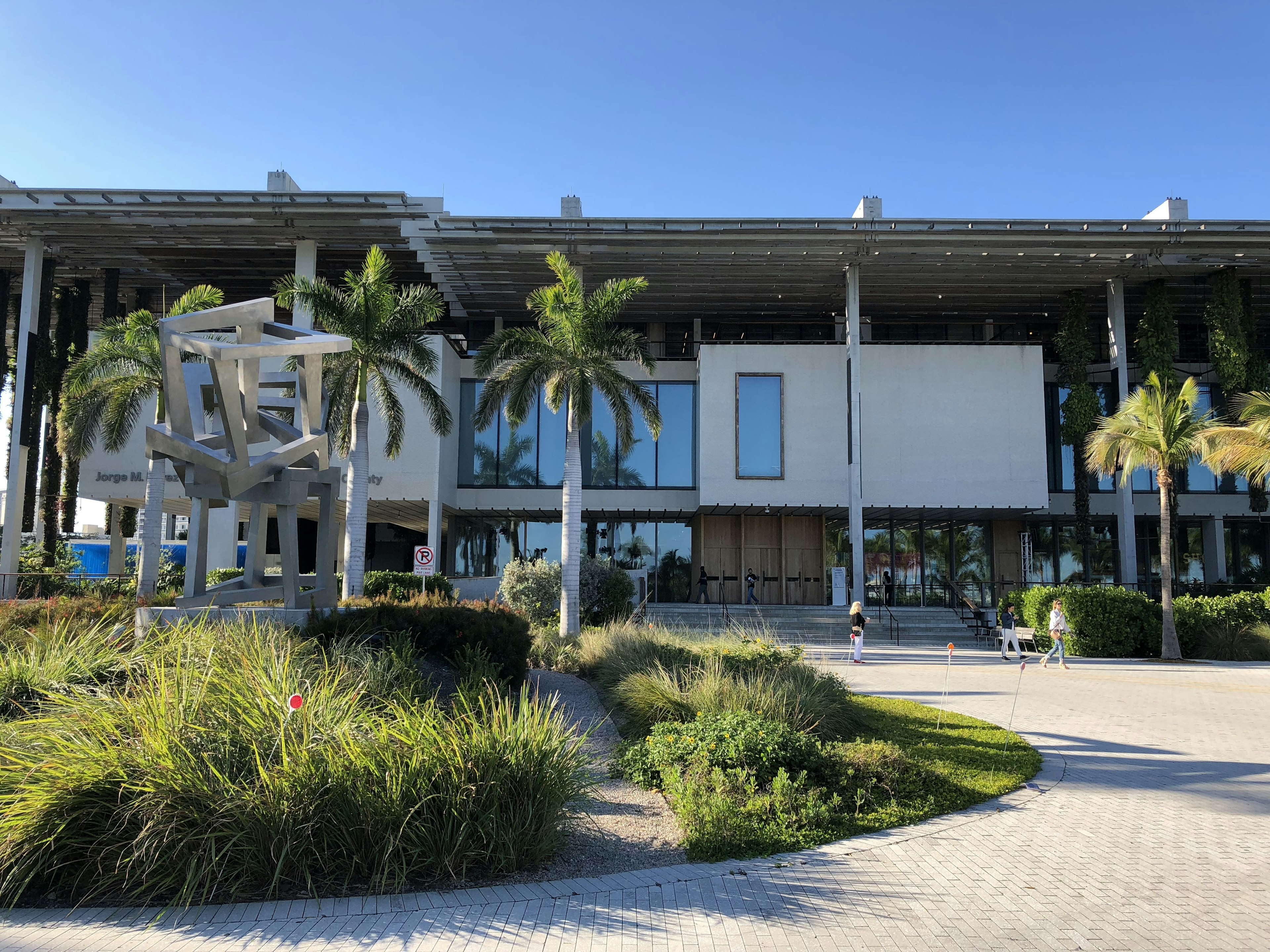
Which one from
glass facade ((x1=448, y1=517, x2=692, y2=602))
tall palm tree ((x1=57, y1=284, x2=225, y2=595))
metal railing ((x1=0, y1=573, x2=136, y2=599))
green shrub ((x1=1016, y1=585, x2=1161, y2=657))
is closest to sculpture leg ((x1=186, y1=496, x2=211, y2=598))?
tall palm tree ((x1=57, y1=284, x2=225, y2=595))

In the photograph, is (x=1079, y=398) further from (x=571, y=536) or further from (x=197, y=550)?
(x=197, y=550)

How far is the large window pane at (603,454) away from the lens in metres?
31.4

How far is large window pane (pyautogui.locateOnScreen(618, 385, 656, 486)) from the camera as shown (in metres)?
31.4

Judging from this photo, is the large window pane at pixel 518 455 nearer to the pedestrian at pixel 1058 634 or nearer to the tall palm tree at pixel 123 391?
the tall palm tree at pixel 123 391

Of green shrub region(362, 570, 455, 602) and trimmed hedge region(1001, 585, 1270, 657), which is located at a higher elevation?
green shrub region(362, 570, 455, 602)

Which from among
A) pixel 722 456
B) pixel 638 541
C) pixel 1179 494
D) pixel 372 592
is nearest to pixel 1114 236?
pixel 1179 494

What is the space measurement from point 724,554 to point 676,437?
472cm

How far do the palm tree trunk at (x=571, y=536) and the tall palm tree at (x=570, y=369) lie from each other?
0.02 m

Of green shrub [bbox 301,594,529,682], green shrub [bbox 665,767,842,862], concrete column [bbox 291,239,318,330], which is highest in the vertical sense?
concrete column [bbox 291,239,318,330]

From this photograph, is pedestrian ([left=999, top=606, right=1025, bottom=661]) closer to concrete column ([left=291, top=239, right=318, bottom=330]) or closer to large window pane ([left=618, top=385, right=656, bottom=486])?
large window pane ([left=618, top=385, right=656, bottom=486])

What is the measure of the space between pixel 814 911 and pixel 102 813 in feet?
13.3

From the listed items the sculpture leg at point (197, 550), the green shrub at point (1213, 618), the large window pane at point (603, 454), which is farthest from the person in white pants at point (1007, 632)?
the sculpture leg at point (197, 550)

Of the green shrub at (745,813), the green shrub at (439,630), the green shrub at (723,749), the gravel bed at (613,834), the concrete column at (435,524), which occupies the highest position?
the concrete column at (435,524)

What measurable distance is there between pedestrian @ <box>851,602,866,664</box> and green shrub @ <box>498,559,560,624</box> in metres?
7.14
